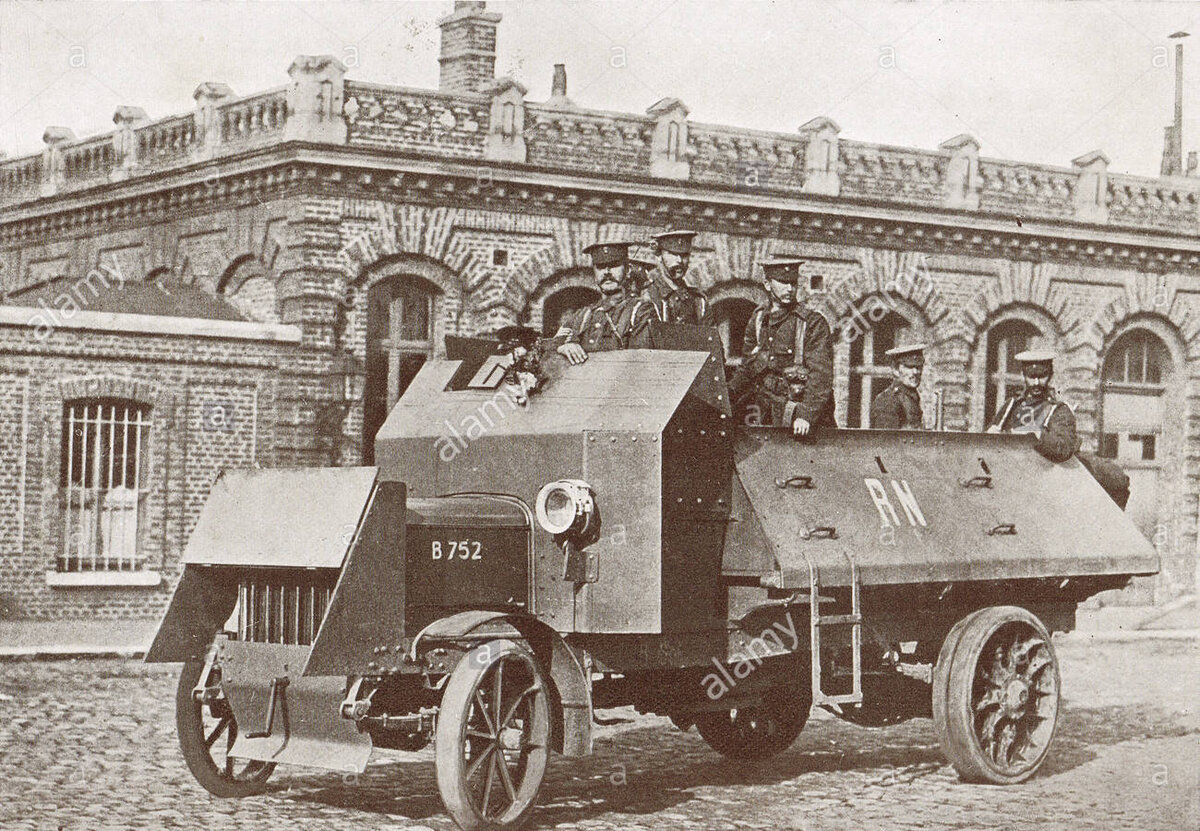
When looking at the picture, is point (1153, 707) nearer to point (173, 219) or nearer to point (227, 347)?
point (227, 347)

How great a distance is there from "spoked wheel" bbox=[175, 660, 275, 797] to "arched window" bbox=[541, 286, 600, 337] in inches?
524

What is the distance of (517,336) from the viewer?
9.27 metres

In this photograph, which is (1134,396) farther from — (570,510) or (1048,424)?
(570,510)

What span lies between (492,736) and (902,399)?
4.54m

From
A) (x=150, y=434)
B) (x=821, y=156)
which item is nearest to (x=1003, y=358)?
(x=821, y=156)

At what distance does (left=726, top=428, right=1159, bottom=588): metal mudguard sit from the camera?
31.0ft

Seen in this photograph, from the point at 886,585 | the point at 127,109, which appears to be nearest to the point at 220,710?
the point at 886,585

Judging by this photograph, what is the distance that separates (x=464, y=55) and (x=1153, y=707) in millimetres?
12613

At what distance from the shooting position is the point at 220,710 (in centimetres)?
914

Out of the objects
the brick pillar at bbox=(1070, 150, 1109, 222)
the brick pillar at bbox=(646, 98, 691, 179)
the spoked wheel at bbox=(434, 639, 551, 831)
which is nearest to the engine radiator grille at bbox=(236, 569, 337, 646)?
the spoked wheel at bbox=(434, 639, 551, 831)

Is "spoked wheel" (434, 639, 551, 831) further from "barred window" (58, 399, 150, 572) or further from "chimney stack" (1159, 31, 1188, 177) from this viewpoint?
"chimney stack" (1159, 31, 1188, 177)

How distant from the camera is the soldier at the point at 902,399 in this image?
38.5 feet

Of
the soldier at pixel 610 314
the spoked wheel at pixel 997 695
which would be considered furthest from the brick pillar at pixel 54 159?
the spoked wheel at pixel 997 695

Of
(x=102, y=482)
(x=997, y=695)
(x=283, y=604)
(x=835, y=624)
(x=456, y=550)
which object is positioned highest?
(x=102, y=482)
